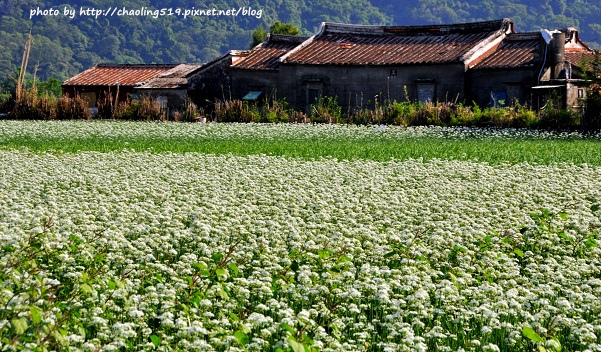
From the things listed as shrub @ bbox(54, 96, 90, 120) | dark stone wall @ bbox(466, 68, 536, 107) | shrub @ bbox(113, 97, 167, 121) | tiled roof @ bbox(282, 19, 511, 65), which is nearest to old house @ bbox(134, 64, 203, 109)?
tiled roof @ bbox(282, 19, 511, 65)

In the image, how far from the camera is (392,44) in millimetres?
43844

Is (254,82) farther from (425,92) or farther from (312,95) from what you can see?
(425,92)

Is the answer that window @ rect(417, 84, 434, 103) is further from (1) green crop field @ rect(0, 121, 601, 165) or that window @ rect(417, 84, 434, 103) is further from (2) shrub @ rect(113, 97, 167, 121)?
(2) shrub @ rect(113, 97, 167, 121)

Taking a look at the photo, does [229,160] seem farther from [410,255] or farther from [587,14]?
[587,14]

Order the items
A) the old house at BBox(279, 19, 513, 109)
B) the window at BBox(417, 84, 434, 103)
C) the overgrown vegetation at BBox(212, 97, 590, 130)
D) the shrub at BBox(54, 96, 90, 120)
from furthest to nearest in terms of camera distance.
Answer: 1. the window at BBox(417, 84, 434, 103)
2. the old house at BBox(279, 19, 513, 109)
3. the shrub at BBox(54, 96, 90, 120)
4. the overgrown vegetation at BBox(212, 97, 590, 130)

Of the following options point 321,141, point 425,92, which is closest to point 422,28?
point 425,92

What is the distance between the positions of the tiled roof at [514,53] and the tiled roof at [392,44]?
728 millimetres

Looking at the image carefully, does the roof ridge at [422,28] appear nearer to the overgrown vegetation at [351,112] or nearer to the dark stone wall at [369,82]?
the dark stone wall at [369,82]

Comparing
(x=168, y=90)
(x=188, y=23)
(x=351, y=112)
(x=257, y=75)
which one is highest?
(x=188, y=23)

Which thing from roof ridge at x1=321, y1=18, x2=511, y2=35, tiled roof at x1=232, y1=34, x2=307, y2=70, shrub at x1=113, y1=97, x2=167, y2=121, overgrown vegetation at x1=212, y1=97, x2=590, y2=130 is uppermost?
roof ridge at x1=321, y1=18, x2=511, y2=35

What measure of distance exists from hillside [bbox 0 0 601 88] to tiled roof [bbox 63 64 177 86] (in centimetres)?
7307

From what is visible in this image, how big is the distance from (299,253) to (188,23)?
151m

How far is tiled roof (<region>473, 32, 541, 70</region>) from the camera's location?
1549 inches

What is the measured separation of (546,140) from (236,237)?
56.2 feet
